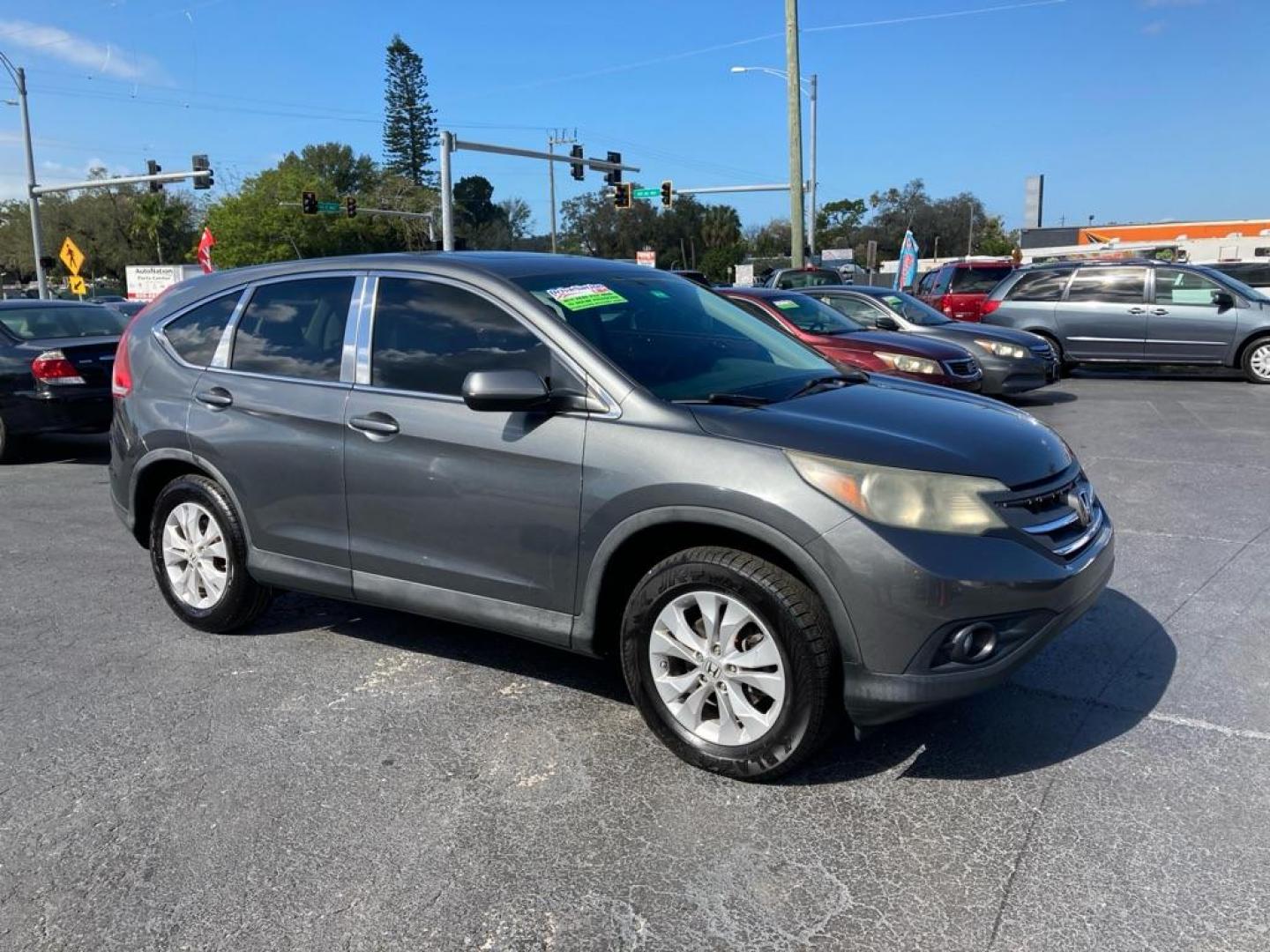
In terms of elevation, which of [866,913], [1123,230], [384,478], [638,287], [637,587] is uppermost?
[1123,230]

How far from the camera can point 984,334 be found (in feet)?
39.3

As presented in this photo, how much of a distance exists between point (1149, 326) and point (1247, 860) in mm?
13073

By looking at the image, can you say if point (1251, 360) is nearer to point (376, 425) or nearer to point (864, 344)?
point (864, 344)

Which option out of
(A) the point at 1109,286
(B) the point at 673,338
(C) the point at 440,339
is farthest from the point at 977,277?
(C) the point at 440,339

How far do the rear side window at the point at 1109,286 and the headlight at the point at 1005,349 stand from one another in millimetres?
3584

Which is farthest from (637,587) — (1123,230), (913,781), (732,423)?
(1123,230)

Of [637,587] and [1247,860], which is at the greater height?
[637,587]

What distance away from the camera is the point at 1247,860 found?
113 inches

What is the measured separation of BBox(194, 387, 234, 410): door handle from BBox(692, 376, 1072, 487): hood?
2299 millimetres

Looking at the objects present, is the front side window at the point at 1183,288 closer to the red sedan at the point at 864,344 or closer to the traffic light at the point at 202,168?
the red sedan at the point at 864,344

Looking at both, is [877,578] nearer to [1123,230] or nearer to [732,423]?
[732,423]

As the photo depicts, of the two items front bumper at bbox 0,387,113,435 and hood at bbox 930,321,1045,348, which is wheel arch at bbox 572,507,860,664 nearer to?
front bumper at bbox 0,387,113,435

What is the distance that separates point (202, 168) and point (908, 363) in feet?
98.1

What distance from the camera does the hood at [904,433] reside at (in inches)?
127
